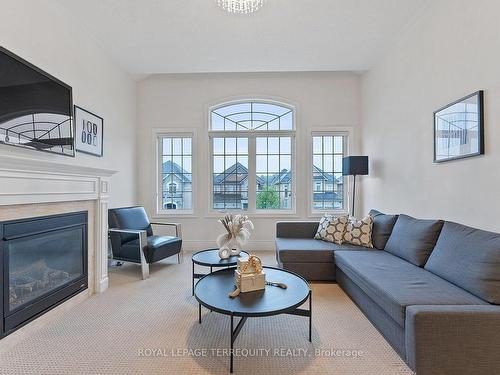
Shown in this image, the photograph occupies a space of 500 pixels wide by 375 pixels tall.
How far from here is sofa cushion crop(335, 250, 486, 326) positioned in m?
1.62

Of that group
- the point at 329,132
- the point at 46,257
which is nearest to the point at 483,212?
the point at 329,132

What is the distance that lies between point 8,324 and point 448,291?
3017mm

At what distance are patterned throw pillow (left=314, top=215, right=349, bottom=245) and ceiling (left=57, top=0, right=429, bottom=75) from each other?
2265 mm

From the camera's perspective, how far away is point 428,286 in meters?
1.82

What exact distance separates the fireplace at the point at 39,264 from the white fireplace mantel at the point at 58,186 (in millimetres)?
162

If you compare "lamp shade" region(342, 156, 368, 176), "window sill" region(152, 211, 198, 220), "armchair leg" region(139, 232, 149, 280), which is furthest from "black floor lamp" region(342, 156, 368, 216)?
"armchair leg" region(139, 232, 149, 280)

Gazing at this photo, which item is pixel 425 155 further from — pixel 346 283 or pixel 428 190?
pixel 346 283

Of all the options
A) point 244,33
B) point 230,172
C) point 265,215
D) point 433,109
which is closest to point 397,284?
point 433,109

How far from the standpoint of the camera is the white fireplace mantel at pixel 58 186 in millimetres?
1820

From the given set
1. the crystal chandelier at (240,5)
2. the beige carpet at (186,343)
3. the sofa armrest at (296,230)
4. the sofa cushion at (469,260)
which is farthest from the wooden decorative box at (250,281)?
the crystal chandelier at (240,5)

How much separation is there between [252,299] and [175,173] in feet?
11.0

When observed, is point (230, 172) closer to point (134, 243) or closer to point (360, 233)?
point (134, 243)

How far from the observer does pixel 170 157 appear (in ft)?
15.3

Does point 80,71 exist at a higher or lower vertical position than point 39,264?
higher
